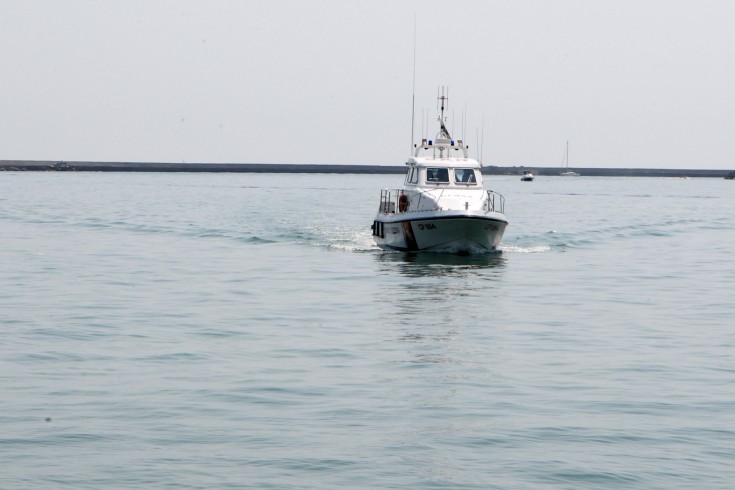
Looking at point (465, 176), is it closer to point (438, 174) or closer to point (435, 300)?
point (438, 174)

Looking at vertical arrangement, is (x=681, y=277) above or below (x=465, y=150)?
below

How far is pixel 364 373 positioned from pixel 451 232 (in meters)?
21.3

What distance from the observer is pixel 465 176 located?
41.5 meters

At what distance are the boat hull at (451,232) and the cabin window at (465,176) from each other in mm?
2390

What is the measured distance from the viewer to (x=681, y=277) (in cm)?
3597

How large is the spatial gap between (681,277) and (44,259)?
21.2 meters

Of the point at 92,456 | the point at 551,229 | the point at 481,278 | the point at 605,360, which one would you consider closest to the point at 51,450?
the point at 92,456

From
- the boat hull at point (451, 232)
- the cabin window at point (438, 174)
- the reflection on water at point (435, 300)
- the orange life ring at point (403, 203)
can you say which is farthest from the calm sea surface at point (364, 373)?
the cabin window at point (438, 174)

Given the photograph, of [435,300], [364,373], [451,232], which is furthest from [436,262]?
[364,373]

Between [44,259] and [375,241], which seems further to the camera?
[375,241]

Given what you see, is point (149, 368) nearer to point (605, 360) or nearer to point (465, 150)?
point (605, 360)

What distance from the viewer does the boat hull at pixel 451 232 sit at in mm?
38688

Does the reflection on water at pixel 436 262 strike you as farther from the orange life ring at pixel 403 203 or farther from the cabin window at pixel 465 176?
the cabin window at pixel 465 176

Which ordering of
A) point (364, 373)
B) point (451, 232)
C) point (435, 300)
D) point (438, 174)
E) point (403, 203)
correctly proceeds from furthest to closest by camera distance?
point (403, 203), point (438, 174), point (451, 232), point (435, 300), point (364, 373)
